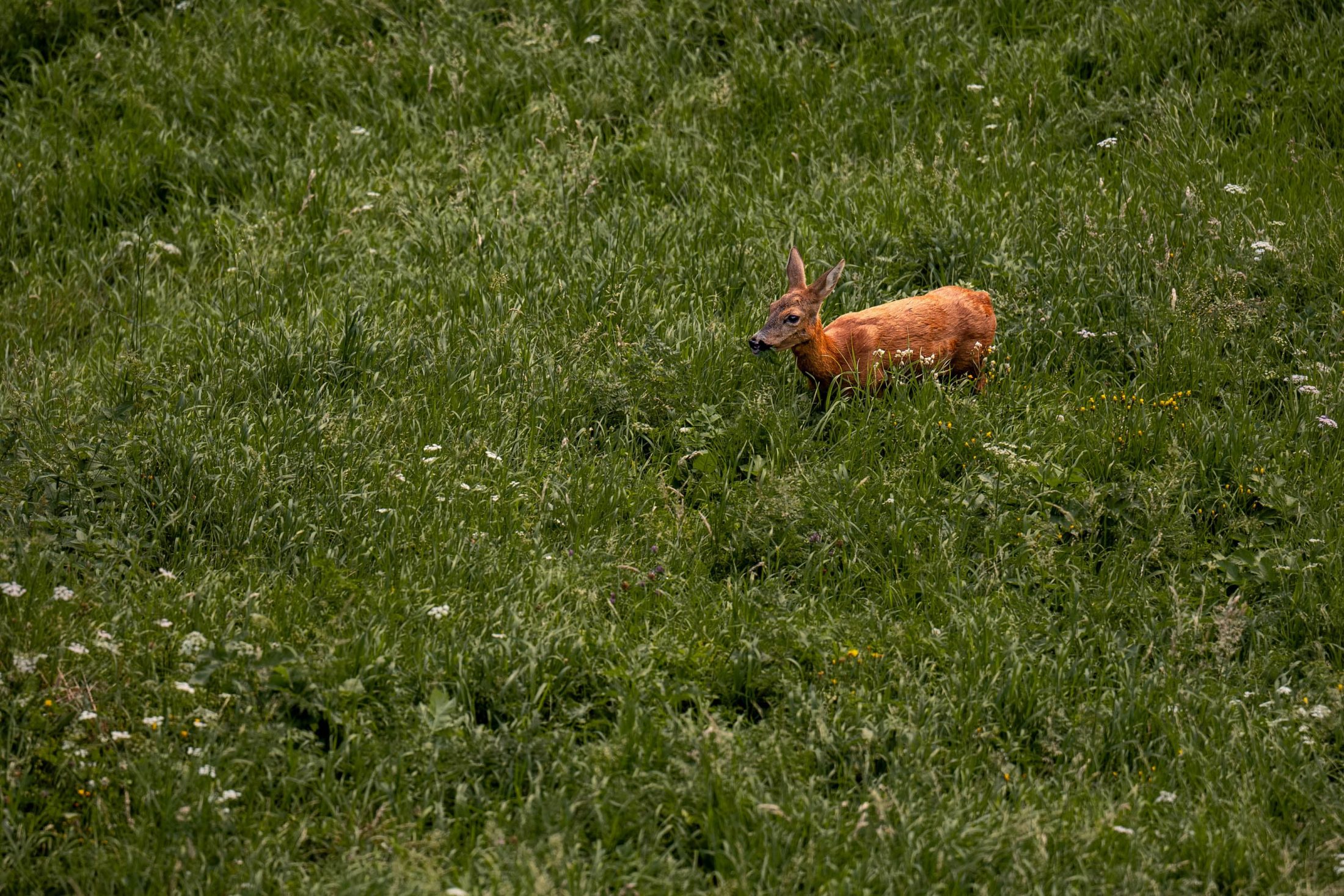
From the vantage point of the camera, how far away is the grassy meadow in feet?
12.2

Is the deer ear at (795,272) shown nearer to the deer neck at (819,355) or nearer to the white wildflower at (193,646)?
the deer neck at (819,355)

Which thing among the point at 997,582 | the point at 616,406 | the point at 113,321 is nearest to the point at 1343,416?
the point at 997,582

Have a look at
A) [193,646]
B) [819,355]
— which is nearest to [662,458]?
[819,355]

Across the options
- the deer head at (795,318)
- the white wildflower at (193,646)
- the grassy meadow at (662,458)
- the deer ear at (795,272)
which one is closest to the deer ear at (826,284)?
the deer head at (795,318)

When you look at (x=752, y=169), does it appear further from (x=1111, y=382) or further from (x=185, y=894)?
(x=185, y=894)

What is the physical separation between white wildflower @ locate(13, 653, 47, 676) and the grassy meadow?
0.13 ft

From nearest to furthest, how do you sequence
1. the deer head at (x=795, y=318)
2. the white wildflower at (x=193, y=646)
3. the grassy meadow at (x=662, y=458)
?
the grassy meadow at (x=662, y=458)
the white wildflower at (x=193, y=646)
the deer head at (x=795, y=318)

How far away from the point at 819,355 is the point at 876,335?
0.96ft

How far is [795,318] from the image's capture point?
5.55m

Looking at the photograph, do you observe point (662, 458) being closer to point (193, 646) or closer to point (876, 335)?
point (876, 335)

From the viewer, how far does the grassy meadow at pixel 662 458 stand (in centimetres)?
373

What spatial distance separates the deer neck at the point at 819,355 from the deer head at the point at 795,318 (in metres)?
0.02

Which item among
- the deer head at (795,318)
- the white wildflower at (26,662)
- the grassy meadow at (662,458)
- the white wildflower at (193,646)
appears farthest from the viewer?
the deer head at (795,318)

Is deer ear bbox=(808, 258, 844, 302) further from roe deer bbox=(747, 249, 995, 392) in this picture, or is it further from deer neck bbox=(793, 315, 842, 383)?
deer neck bbox=(793, 315, 842, 383)
